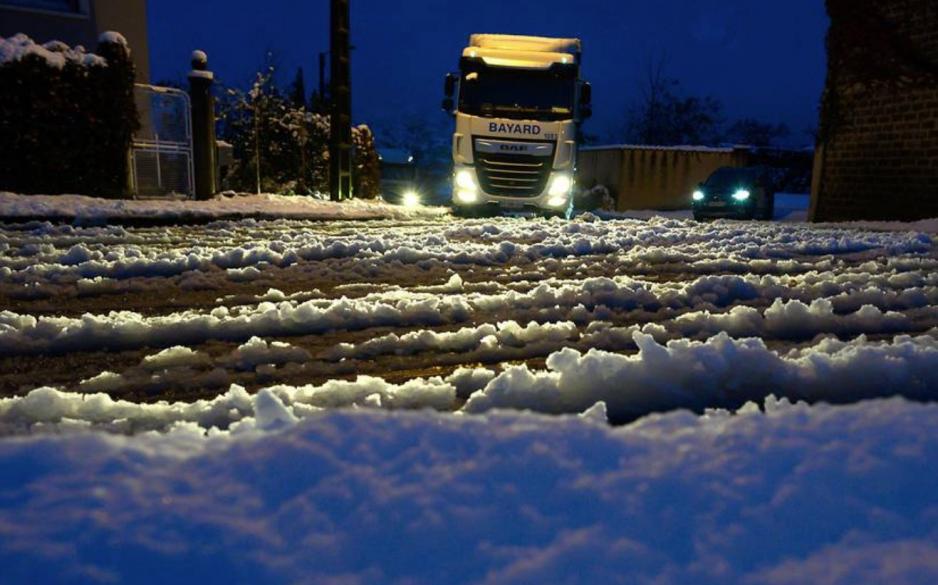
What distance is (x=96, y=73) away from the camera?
1095cm

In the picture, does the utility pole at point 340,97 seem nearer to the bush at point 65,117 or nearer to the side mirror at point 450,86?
the side mirror at point 450,86

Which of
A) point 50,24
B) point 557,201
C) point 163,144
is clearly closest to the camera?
point 163,144

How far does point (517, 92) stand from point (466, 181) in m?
2.01

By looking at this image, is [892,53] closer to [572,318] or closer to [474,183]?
[474,183]

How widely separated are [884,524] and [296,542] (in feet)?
3.09

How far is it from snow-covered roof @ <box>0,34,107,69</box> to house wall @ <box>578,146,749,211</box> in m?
21.3

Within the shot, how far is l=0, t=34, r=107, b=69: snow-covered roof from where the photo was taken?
10062mm

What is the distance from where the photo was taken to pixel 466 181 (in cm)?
1302

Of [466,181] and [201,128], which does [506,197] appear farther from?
[201,128]

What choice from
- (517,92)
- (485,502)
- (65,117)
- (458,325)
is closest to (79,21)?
(65,117)

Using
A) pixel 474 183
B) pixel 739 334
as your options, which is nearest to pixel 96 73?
pixel 474 183

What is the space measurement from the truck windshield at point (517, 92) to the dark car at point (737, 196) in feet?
27.3

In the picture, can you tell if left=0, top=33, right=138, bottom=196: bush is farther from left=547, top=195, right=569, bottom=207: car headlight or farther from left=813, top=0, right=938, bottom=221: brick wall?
left=813, top=0, right=938, bottom=221: brick wall

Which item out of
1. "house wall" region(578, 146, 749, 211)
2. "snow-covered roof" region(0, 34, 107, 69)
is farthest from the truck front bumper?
"house wall" region(578, 146, 749, 211)
